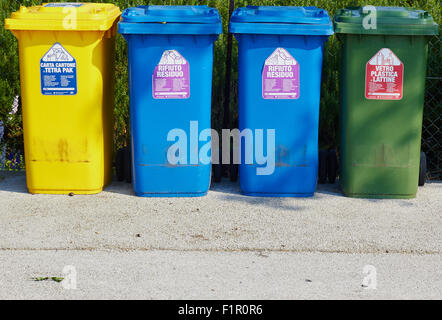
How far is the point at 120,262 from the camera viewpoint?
434 centimetres

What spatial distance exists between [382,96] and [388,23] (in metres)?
0.53

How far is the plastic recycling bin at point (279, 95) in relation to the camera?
17.2 ft

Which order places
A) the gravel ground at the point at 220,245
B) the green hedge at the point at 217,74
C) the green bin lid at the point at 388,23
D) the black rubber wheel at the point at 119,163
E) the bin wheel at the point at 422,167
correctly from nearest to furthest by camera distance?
the gravel ground at the point at 220,245 → the green bin lid at the point at 388,23 → the bin wheel at the point at 422,167 → the black rubber wheel at the point at 119,163 → the green hedge at the point at 217,74

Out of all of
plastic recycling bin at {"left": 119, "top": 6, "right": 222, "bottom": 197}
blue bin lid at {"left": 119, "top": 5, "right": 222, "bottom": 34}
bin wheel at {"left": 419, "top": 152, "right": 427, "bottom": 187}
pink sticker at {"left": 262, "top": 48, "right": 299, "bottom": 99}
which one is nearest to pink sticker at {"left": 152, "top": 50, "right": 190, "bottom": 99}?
plastic recycling bin at {"left": 119, "top": 6, "right": 222, "bottom": 197}

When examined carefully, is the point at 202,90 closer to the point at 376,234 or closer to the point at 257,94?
the point at 257,94

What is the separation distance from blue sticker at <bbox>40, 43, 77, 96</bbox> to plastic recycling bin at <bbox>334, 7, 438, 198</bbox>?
1984mm

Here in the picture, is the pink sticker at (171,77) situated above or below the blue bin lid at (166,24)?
below

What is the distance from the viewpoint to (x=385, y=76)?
5293mm

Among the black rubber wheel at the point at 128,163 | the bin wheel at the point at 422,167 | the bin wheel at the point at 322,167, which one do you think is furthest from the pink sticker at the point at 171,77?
the bin wheel at the point at 422,167

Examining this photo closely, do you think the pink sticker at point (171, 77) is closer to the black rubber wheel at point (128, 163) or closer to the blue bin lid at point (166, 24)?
the blue bin lid at point (166, 24)

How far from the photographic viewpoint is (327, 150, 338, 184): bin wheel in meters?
5.86

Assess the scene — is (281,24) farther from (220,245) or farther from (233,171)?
(220,245)

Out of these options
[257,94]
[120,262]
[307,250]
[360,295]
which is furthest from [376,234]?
[120,262]

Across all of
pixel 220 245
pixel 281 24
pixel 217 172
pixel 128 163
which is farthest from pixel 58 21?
pixel 220 245
